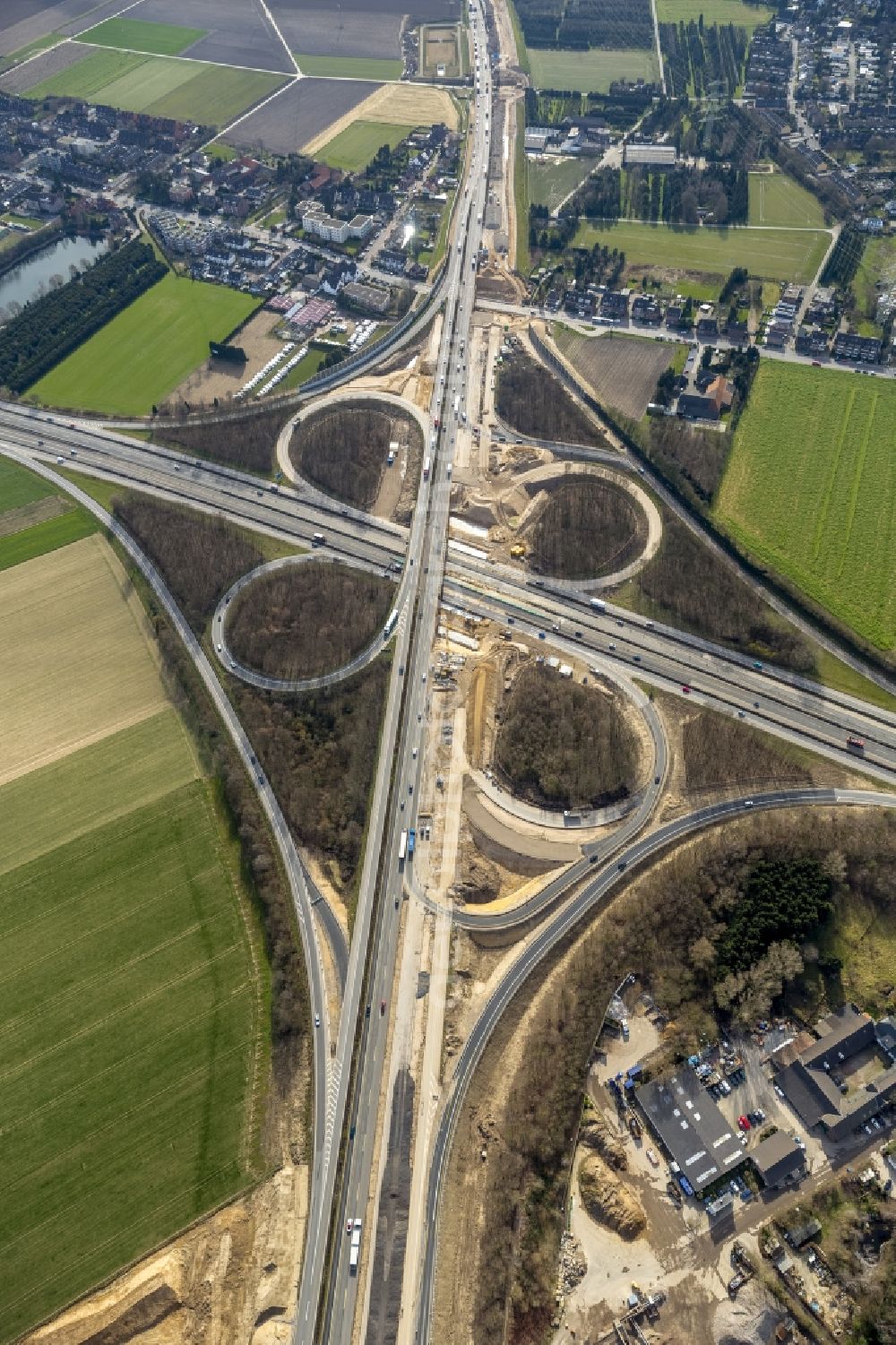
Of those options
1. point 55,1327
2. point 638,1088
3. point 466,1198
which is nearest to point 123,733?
point 55,1327

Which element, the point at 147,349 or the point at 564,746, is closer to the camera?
the point at 564,746

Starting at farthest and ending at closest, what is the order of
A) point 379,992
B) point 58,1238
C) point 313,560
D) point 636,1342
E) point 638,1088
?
1. point 313,560
2. point 379,992
3. point 638,1088
4. point 58,1238
5. point 636,1342

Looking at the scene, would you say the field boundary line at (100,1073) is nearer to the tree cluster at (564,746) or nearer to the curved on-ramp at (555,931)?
the curved on-ramp at (555,931)

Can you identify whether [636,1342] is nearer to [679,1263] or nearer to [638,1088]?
[679,1263]

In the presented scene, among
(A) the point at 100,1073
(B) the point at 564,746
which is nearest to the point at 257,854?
(A) the point at 100,1073

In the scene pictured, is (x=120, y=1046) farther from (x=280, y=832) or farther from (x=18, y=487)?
(x=18, y=487)
